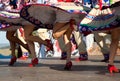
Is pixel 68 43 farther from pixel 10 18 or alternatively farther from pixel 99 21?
pixel 10 18

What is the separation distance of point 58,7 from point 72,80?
5.50 feet

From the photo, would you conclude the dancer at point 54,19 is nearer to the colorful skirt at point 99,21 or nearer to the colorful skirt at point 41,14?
the colorful skirt at point 41,14

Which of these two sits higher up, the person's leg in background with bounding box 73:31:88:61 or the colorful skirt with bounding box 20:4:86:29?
the colorful skirt with bounding box 20:4:86:29

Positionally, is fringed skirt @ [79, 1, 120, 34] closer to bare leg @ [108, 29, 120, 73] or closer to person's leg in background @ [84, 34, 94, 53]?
bare leg @ [108, 29, 120, 73]

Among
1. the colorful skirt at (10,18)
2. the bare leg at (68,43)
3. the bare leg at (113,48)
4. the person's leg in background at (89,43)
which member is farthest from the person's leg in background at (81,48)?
the bare leg at (113,48)

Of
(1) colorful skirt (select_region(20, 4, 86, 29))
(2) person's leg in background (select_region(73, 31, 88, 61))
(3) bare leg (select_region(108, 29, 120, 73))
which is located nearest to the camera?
(3) bare leg (select_region(108, 29, 120, 73))

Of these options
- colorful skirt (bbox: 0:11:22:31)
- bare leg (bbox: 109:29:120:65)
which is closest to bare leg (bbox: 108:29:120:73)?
bare leg (bbox: 109:29:120:65)

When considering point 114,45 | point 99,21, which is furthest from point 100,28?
point 114,45

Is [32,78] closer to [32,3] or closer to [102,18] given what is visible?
[102,18]

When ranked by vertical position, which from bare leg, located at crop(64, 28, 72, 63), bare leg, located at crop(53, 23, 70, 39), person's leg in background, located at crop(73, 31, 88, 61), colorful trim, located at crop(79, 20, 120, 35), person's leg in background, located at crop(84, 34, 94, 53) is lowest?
person's leg in background, located at crop(84, 34, 94, 53)

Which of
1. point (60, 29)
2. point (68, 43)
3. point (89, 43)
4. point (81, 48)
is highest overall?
point (60, 29)

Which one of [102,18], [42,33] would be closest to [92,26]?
[102,18]

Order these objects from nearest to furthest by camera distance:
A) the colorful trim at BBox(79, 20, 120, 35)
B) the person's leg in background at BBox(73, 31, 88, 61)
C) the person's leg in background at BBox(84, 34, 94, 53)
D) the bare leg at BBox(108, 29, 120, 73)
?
the colorful trim at BBox(79, 20, 120, 35) → the bare leg at BBox(108, 29, 120, 73) → the person's leg in background at BBox(73, 31, 88, 61) → the person's leg in background at BBox(84, 34, 94, 53)

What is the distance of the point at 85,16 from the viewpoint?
6.31 metres
